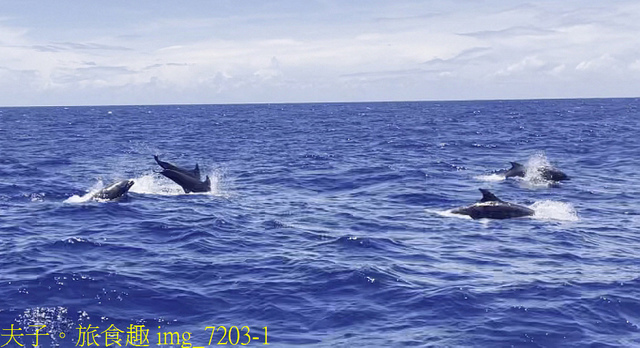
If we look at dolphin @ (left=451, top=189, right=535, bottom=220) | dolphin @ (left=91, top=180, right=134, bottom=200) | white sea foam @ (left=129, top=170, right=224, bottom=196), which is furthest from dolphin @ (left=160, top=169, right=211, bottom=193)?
dolphin @ (left=451, top=189, right=535, bottom=220)

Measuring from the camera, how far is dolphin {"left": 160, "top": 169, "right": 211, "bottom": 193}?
29.8 meters

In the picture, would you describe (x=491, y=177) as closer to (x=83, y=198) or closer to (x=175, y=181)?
(x=175, y=181)

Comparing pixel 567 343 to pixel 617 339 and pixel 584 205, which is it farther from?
pixel 584 205

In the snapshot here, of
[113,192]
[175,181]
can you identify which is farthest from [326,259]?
[175,181]

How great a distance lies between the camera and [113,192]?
27.6 meters

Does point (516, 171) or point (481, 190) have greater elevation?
point (481, 190)

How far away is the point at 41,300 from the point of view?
570 inches

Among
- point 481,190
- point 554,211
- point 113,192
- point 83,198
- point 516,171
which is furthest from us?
point 516,171

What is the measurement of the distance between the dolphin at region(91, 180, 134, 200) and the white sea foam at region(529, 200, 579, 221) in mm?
16432

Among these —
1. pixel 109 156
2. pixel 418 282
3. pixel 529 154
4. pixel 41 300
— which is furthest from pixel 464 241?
pixel 109 156

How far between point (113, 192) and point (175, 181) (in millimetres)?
3253

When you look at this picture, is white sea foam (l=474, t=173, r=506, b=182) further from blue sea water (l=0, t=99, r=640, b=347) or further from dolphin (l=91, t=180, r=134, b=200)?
dolphin (l=91, t=180, r=134, b=200)

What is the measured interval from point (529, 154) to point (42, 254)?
122 feet

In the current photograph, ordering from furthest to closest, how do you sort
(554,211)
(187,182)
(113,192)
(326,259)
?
(187,182), (113,192), (554,211), (326,259)
